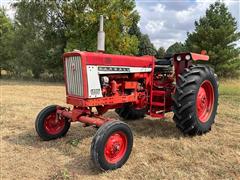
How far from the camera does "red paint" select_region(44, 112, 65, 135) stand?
5574mm

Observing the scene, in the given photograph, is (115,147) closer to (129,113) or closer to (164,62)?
(164,62)

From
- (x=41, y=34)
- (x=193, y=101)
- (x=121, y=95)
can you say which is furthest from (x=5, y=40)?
(x=193, y=101)

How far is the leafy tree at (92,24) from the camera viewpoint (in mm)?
19672

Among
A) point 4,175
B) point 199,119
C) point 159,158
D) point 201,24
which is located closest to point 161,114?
point 199,119

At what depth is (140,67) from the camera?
565cm

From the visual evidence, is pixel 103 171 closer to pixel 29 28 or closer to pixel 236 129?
pixel 236 129

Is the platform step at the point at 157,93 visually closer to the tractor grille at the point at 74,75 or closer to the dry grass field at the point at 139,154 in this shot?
the dry grass field at the point at 139,154

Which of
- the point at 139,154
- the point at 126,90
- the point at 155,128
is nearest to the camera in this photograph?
the point at 139,154

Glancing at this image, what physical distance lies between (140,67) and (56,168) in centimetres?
239

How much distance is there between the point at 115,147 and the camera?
14.2ft

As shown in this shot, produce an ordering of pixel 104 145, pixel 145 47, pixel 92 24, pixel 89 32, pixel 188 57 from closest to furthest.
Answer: pixel 104 145 < pixel 188 57 < pixel 92 24 < pixel 89 32 < pixel 145 47

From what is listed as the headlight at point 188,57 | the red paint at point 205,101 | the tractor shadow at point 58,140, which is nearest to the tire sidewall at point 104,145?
the tractor shadow at point 58,140

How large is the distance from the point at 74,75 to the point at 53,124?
4.05 ft

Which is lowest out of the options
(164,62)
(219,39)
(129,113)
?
(129,113)
